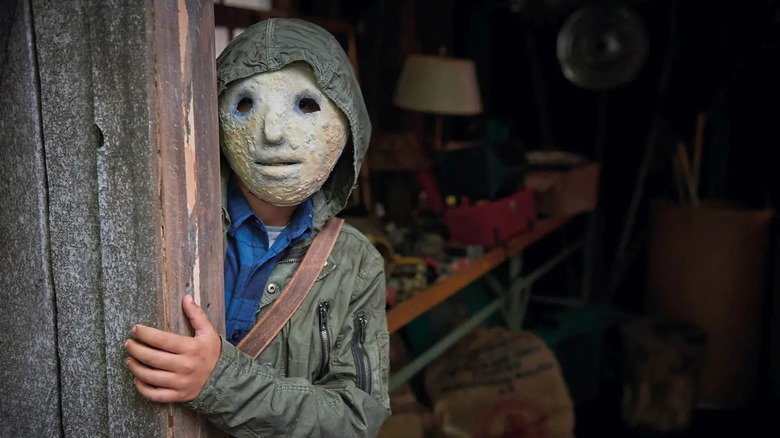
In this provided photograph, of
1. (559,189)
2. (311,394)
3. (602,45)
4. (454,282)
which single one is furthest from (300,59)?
(602,45)

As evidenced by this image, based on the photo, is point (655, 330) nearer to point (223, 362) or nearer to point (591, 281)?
point (591, 281)

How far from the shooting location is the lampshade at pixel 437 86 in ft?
12.8

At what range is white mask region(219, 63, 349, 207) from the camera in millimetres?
1349

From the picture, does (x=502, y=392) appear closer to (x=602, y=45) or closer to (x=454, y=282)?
(x=454, y=282)

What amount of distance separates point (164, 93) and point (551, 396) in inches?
107

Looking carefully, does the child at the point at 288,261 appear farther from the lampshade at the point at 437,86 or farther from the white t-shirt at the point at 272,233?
the lampshade at the point at 437,86

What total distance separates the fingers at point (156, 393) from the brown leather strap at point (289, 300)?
0.23 meters

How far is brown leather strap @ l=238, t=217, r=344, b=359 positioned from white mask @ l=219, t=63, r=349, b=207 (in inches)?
6.0

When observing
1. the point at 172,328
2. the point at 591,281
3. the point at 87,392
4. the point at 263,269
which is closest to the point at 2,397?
the point at 87,392

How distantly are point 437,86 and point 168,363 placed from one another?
297 cm

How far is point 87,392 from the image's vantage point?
4.12ft

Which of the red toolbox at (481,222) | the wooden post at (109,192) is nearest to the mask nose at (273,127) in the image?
the wooden post at (109,192)

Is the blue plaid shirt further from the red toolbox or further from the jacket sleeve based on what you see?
the red toolbox

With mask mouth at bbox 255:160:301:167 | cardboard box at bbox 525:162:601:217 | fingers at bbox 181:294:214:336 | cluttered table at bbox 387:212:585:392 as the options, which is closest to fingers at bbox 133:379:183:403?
fingers at bbox 181:294:214:336
